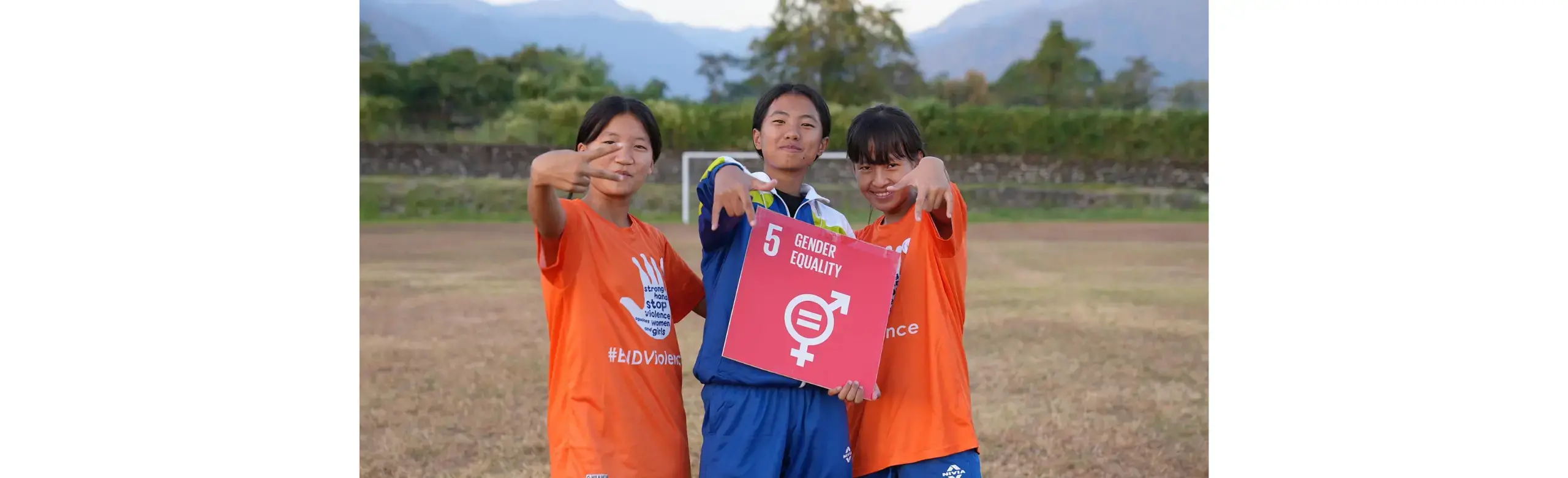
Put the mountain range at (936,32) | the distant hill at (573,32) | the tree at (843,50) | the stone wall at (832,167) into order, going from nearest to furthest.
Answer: the stone wall at (832,167)
the tree at (843,50)
the distant hill at (573,32)
the mountain range at (936,32)

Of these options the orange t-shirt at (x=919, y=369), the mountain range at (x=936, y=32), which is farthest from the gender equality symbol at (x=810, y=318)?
the mountain range at (x=936, y=32)

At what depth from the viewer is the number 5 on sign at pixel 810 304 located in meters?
2.00

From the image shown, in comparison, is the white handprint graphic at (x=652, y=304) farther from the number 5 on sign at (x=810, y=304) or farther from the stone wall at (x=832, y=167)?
the stone wall at (x=832, y=167)

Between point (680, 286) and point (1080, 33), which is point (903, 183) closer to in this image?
point (680, 286)

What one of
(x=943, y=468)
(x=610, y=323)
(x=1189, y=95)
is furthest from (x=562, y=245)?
(x=1189, y=95)

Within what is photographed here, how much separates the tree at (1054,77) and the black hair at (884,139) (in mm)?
27013

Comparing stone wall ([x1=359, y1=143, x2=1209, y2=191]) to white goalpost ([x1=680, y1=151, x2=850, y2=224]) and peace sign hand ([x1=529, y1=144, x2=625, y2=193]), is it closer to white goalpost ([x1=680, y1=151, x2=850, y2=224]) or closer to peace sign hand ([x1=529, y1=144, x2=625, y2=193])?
white goalpost ([x1=680, y1=151, x2=850, y2=224])

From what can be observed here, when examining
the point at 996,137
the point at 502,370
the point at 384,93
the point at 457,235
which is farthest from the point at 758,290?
the point at 384,93

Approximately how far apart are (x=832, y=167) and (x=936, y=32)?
25996mm

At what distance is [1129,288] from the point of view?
9.95 metres

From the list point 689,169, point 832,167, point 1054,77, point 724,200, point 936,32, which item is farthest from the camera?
point 936,32

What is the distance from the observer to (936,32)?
142 feet

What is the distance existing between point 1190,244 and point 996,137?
7.94 meters

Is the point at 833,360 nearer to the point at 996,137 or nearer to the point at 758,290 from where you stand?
the point at 758,290
